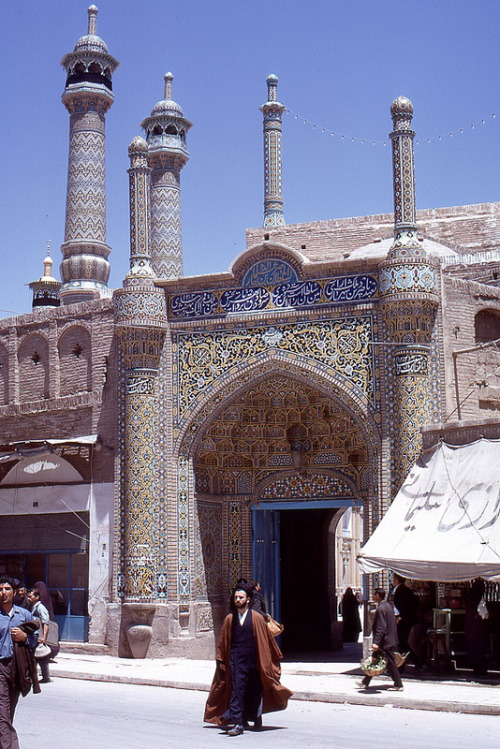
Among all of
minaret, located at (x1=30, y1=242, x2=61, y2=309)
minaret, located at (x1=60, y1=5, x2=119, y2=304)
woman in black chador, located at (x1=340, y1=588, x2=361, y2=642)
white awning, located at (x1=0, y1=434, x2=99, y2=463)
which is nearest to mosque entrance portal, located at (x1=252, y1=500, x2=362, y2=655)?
woman in black chador, located at (x1=340, y1=588, x2=361, y2=642)

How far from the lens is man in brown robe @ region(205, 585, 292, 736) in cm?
908

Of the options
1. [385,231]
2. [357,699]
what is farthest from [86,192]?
[357,699]

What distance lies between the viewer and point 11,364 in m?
19.5

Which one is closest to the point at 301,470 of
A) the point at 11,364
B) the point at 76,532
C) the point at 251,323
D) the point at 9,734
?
the point at 251,323

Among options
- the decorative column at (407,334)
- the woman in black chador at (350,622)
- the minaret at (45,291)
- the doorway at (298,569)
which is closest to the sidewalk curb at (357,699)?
the decorative column at (407,334)

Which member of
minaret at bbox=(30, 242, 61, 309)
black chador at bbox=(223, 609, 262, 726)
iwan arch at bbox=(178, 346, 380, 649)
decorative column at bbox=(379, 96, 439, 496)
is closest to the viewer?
black chador at bbox=(223, 609, 262, 726)

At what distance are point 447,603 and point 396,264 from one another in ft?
16.3

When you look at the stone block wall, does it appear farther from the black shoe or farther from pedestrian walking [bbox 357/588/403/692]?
the black shoe

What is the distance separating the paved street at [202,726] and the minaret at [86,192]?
53.1ft

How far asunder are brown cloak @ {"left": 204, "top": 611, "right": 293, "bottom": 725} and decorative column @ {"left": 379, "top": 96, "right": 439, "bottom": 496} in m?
6.54

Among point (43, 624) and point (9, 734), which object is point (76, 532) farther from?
point (9, 734)

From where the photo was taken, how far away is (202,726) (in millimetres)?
9398

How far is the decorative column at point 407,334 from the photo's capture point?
15500 millimetres

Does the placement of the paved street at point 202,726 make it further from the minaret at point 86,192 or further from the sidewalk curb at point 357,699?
the minaret at point 86,192
